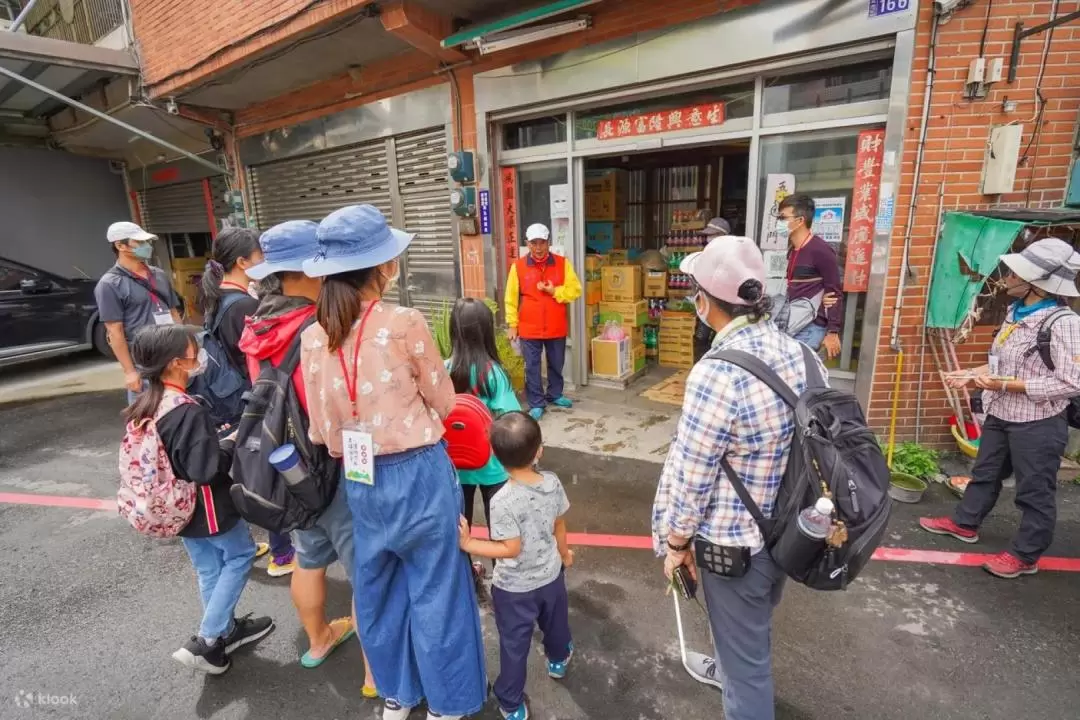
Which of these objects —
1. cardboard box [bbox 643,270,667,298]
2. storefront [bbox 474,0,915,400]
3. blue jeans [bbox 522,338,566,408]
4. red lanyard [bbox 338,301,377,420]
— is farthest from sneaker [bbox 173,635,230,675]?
cardboard box [bbox 643,270,667,298]

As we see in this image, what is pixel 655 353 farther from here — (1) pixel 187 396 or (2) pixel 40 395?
(2) pixel 40 395

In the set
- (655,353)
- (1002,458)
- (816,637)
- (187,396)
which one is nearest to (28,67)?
(187,396)

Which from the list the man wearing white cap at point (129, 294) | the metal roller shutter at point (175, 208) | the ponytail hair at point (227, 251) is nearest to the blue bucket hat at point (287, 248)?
the ponytail hair at point (227, 251)

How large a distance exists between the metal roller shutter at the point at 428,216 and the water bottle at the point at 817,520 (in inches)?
226

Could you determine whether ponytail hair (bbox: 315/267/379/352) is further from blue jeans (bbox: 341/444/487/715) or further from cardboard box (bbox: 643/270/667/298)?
cardboard box (bbox: 643/270/667/298)

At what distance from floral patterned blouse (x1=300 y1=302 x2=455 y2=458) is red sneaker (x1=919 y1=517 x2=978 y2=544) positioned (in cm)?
331

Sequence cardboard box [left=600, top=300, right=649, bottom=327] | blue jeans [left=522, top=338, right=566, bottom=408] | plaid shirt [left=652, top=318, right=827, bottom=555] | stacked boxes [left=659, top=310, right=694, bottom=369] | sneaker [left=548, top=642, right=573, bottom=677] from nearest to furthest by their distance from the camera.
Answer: plaid shirt [left=652, top=318, right=827, bottom=555] < sneaker [left=548, top=642, right=573, bottom=677] < blue jeans [left=522, top=338, right=566, bottom=408] < cardboard box [left=600, top=300, right=649, bottom=327] < stacked boxes [left=659, top=310, right=694, bottom=369]

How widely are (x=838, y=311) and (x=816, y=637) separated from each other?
97.6 inches

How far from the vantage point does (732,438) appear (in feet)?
5.32

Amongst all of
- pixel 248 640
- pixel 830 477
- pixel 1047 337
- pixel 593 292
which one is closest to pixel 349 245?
pixel 830 477

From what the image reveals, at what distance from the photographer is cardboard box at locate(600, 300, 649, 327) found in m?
6.42

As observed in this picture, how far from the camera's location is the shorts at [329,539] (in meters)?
2.12

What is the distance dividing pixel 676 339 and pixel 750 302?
5.45 metres

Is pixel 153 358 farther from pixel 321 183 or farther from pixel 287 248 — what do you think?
pixel 321 183
